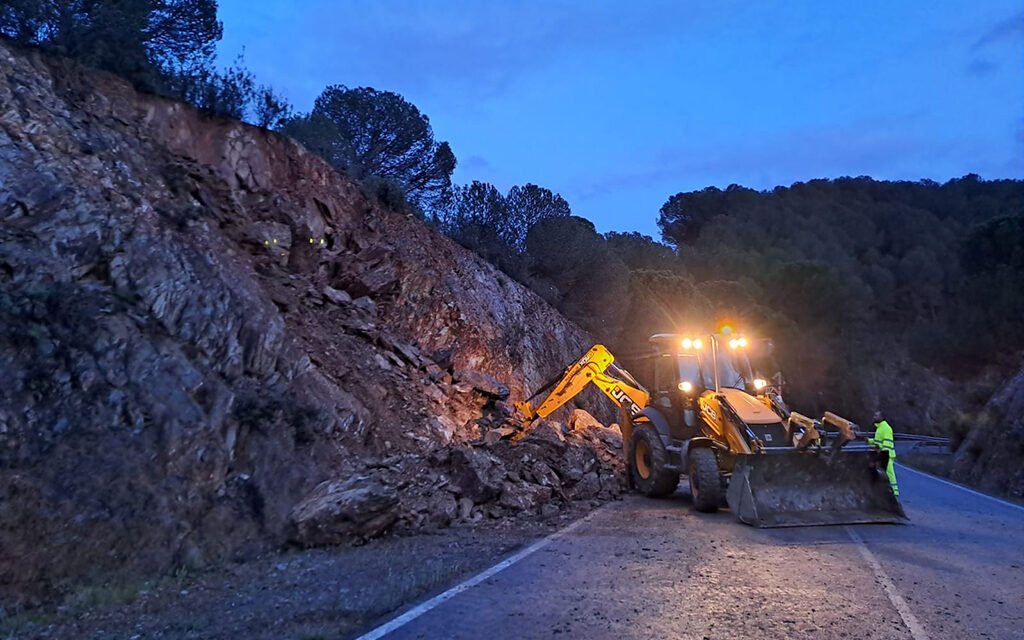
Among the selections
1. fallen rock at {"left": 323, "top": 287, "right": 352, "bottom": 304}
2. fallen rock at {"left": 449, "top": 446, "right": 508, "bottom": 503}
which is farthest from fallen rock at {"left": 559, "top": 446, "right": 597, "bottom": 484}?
fallen rock at {"left": 323, "top": 287, "right": 352, "bottom": 304}

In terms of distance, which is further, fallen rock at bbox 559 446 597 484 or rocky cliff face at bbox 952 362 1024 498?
rocky cliff face at bbox 952 362 1024 498

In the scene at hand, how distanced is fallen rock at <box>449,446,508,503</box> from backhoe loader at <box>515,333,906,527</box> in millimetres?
3349

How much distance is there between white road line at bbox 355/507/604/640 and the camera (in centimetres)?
589

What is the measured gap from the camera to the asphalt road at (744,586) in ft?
19.9

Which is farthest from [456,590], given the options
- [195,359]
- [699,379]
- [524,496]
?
[699,379]

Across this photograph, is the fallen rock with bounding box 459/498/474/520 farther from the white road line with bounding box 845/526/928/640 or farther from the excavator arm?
the white road line with bounding box 845/526/928/640

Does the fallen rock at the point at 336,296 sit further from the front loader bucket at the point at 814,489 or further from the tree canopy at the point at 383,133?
the front loader bucket at the point at 814,489

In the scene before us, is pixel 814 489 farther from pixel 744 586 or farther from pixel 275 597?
pixel 275 597

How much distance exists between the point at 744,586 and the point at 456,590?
281 cm

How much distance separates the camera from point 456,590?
714cm

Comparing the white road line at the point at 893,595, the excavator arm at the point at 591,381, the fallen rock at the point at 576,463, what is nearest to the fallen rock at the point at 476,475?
the fallen rock at the point at 576,463

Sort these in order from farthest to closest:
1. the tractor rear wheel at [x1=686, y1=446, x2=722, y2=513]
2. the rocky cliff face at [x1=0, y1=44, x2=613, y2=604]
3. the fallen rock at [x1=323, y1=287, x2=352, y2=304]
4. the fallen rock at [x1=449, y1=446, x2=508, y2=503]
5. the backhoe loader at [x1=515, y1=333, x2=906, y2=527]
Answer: the fallen rock at [x1=323, y1=287, x2=352, y2=304], the tractor rear wheel at [x1=686, y1=446, x2=722, y2=513], the fallen rock at [x1=449, y1=446, x2=508, y2=503], the backhoe loader at [x1=515, y1=333, x2=906, y2=527], the rocky cliff face at [x1=0, y1=44, x2=613, y2=604]

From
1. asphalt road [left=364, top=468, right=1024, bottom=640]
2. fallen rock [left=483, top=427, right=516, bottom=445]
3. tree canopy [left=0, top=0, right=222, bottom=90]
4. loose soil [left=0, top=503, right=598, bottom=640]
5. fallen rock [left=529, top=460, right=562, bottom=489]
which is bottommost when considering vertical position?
loose soil [left=0, top=503, right=598, bottom=640]

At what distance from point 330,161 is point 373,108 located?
15.3ft
